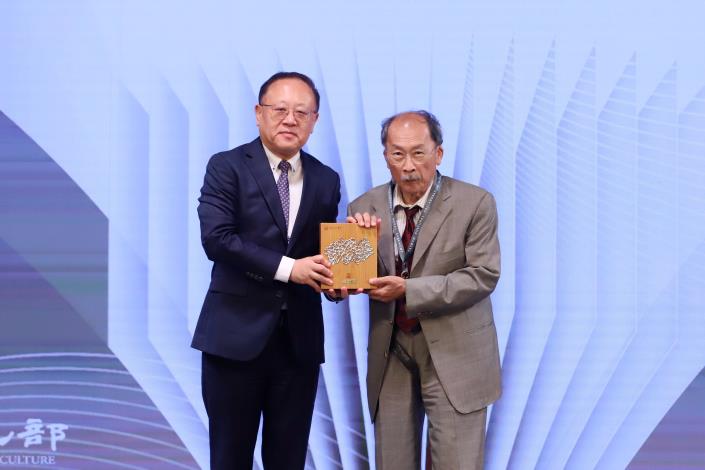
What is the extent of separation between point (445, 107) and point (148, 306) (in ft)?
4.64

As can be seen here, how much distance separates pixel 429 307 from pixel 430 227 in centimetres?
24

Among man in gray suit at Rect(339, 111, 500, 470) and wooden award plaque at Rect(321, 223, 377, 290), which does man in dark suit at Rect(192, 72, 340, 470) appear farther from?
man in gray suit at Rect(339, 111, 500, 470)

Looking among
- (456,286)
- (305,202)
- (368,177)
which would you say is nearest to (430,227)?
(456,286)

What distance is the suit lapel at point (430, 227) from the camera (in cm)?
190

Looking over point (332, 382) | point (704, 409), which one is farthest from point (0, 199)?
point (704, 409)

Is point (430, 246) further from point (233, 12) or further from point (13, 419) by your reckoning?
point (13, 419)

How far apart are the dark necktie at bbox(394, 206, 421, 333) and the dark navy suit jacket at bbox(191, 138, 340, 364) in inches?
10.6

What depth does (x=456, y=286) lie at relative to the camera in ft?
6.10

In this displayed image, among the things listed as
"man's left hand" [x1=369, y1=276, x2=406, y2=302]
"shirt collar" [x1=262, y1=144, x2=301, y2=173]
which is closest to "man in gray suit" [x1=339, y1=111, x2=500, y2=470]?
"man's left hand" [x1=369, y1=276, x2=406, y2=302]

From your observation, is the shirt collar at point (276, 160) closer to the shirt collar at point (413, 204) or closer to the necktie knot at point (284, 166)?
the necktie knot at point (284, 166)

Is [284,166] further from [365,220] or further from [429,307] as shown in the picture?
[429,307]

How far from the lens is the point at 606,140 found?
2.53m

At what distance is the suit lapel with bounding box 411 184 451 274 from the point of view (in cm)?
190

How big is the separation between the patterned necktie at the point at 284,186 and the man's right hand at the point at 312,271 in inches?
5.7
